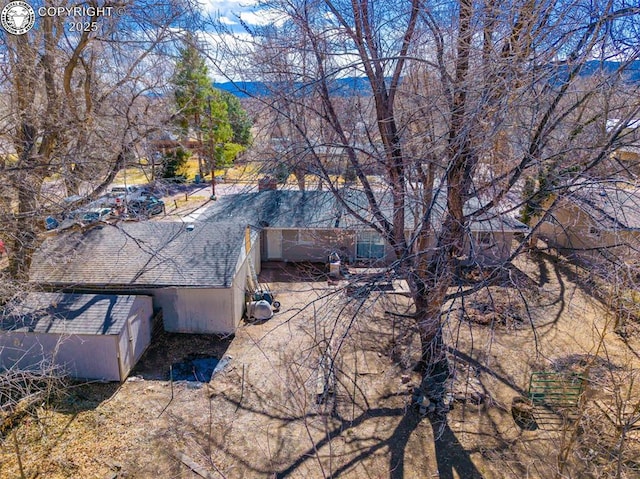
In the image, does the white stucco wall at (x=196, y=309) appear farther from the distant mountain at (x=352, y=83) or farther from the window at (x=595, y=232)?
the window at (x=595, y=232)

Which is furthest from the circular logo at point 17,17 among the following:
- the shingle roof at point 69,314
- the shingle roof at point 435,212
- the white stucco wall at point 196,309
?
the shingle roof at point 435,212

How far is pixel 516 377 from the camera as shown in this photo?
1007 cm

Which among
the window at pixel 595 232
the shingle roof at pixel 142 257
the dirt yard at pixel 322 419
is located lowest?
the dirt yard at pixel 322 419

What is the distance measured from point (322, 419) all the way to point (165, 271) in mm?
6457

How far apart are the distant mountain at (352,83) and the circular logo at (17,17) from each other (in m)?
5.02

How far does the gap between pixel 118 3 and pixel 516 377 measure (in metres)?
14.1

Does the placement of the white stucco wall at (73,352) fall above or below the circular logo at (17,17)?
below

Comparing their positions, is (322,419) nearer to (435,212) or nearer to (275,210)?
(435,212)

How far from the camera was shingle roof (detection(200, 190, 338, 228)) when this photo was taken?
1662cm

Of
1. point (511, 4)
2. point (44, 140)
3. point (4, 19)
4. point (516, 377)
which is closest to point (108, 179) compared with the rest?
point (44, 140)

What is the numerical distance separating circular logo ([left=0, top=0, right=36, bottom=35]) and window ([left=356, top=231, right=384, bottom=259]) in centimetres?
1236

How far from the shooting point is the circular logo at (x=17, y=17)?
9.06 metres

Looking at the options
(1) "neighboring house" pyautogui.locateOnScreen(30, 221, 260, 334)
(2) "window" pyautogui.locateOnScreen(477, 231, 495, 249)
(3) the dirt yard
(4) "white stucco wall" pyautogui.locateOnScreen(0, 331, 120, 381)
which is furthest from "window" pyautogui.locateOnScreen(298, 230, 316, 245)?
(4) "white stucco wall" pyautogui.locateOnScreen(0, 331, 120, 381)

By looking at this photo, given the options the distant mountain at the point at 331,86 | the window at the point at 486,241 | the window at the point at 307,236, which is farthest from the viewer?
the window at the point at 307,236
